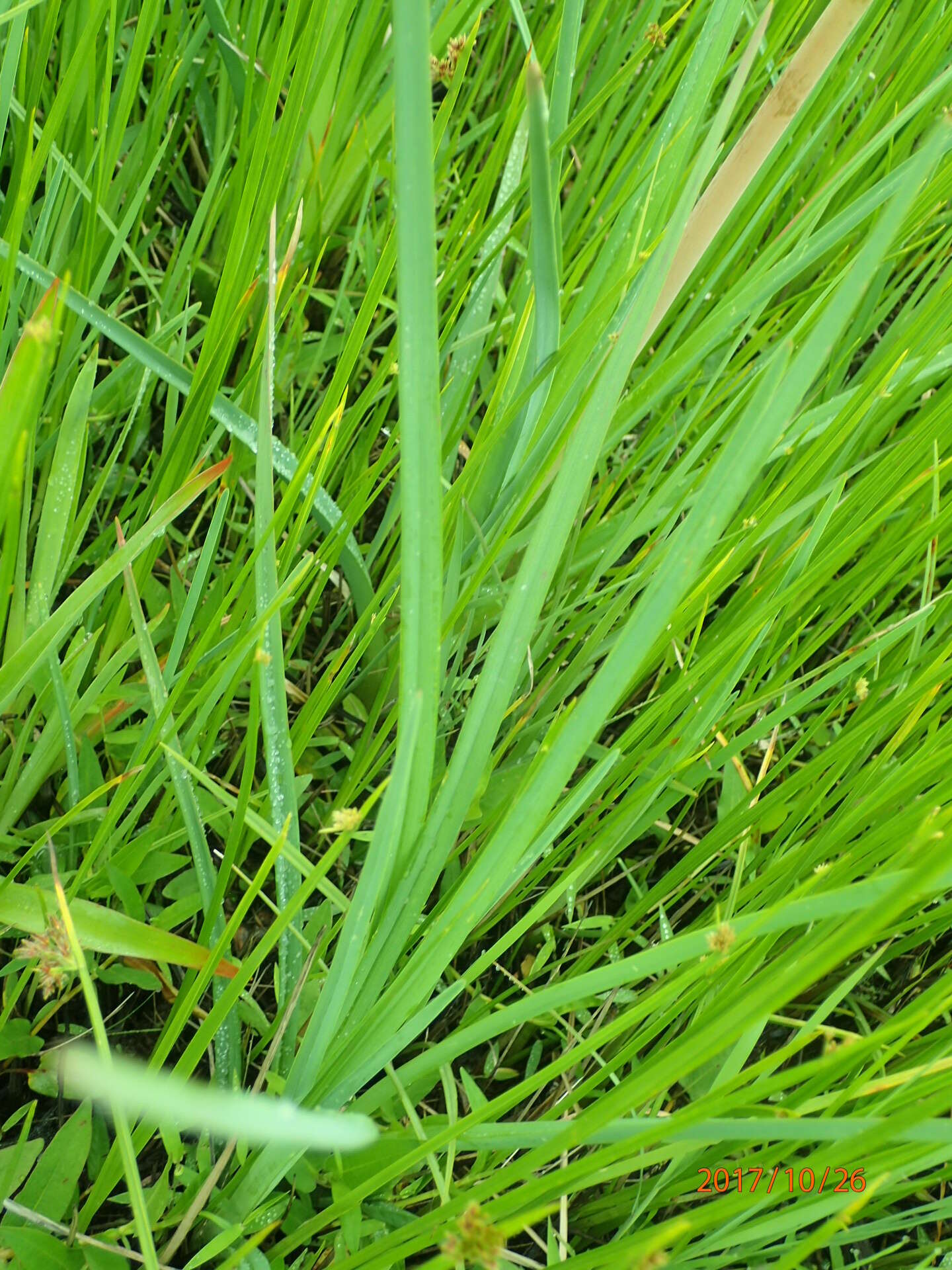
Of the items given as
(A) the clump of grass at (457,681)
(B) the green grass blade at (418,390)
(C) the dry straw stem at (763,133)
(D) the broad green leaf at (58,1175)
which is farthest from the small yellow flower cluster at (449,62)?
(D) the broad green leaf at (58,1175)

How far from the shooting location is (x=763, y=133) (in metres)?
0.63

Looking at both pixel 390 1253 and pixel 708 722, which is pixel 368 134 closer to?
pixel 708 722

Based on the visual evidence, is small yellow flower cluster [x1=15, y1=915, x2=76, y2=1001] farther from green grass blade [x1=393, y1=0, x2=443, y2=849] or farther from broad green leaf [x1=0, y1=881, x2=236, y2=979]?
green grass blade [x1=393, y1=0, x2=443, y2=849]

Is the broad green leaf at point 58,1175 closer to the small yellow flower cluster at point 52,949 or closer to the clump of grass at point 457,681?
the clump of grass at point 457,681

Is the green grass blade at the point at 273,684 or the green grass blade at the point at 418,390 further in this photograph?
the green grass blade at the point at 273,684

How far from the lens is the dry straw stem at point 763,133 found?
60 centimetres

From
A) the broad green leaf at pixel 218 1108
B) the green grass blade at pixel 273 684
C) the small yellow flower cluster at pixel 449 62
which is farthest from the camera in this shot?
the small yellow flower cluster at pixel 449 62

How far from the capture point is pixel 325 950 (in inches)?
25.5

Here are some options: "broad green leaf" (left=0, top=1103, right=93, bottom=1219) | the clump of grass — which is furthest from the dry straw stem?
"broad green leaf" (left=0, top=1103, right=93, bottom=1219)

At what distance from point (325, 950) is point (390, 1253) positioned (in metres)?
0.22

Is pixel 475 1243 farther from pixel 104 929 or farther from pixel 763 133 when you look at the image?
pixel 763 133

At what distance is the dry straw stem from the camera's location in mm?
604

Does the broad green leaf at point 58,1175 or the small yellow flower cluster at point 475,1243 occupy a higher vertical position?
the small yellow flower cluster at point 475,1243

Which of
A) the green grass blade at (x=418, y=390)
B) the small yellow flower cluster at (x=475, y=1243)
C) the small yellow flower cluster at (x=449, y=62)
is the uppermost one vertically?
the small yellow flower cluster at (x=449, y=62)
